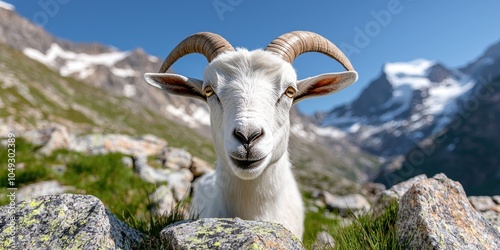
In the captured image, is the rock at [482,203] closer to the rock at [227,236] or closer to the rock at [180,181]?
the rock at [227,236]

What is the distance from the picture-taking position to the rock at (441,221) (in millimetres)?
3801

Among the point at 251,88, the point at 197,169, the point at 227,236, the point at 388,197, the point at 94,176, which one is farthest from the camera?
the point at 197,169

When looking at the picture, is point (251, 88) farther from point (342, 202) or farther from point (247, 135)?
point (342, 202)

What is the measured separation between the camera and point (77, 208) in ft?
12.8

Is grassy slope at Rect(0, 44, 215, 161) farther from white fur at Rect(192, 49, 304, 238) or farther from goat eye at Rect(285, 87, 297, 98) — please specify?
goat eye at Rect(285, 87, 297, 98)

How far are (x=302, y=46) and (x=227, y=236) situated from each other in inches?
159

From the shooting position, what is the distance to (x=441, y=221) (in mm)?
4066

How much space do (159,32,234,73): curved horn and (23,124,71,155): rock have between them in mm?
7036

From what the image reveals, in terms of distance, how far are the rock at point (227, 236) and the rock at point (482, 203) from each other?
4.88m

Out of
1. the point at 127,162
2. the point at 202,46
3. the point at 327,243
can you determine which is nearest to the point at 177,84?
the point at 202,46

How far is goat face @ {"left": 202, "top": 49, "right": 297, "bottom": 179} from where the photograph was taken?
467cm

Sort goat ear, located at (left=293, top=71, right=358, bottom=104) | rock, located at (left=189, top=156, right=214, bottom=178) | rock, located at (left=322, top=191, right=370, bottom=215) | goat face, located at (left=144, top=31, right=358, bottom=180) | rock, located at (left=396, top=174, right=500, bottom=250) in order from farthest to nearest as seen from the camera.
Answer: rock, located at (left=322, top=191, right=370, bottom=215)
rock, located at (left=189, top=156, right=214, bottom=178)
goat ear, located at (left=293, top=71, right=358, bottom=104)
goat face, located at (left=144, top=31, right=358, bottom=180)
rock, located at (left=396, top=174, right=500, bottom=250)

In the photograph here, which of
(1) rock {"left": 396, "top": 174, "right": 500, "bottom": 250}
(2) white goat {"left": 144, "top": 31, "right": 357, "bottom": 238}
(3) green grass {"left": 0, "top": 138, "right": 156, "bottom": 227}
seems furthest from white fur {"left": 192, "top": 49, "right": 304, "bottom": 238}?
(3) green grass {"left": 0, "top": 138, "right": 156, "bottom": 227}

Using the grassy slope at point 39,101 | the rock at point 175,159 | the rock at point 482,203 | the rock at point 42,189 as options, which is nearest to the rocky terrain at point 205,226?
the rock at point 482,203
